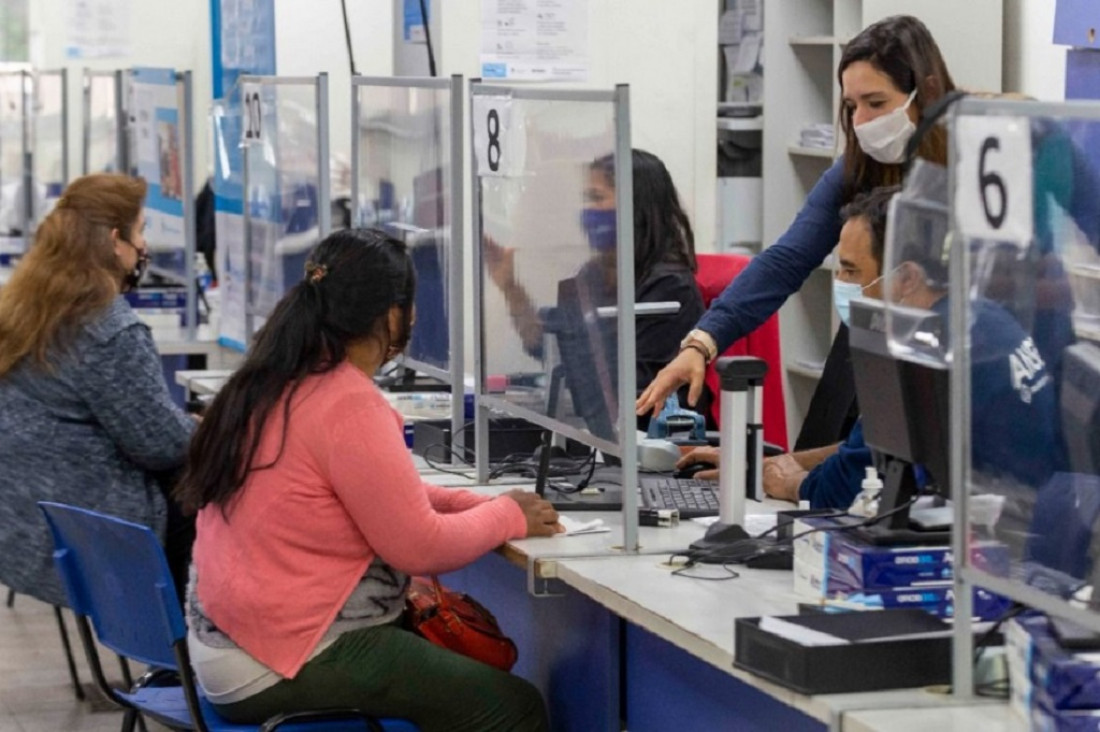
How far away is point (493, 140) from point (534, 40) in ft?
7.38

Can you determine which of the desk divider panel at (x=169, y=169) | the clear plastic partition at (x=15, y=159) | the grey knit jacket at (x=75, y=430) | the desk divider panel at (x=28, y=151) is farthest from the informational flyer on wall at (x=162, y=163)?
the grey knit jacket at (x=75, y=430)

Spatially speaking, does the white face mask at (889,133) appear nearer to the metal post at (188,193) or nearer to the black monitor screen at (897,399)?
the black monitor screen at (897,399)

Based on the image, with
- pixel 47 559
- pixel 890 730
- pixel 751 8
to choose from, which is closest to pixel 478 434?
pixel 47 559

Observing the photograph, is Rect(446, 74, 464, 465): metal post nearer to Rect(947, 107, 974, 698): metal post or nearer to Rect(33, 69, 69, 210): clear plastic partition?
Rect(947, 107, 974, 698): metal post

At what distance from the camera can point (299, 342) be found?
9.36 ft

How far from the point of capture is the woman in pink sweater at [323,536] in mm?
2754

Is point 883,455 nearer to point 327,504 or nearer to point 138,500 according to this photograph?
point 327,504

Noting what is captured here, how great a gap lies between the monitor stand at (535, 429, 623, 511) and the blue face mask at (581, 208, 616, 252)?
1.38ft

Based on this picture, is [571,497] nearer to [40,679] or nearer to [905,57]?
[905,57]

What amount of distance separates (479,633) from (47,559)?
1.30 metres

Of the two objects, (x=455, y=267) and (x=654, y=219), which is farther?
(x=654, y=219)

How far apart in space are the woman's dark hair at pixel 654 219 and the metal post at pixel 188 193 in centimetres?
234

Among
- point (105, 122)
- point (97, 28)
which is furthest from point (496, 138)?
point (97, 28)

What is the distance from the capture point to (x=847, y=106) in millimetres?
3574
